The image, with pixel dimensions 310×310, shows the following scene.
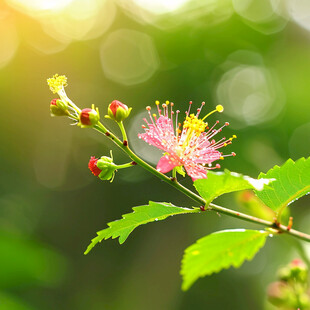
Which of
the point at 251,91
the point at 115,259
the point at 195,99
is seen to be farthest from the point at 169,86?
the point at 115,259

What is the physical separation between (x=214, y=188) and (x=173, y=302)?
27.0 ft

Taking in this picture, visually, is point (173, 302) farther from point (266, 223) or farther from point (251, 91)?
point (266, 223)

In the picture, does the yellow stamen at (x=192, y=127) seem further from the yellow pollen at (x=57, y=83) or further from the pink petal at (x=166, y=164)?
the yellow pollen at (x=57, y=83)

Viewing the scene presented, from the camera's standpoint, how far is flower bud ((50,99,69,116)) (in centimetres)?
175

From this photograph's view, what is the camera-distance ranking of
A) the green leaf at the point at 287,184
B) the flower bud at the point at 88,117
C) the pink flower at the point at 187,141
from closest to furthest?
the green leaf at the point at 287,184 < the flower bud at the point at 88,117 < the pink flower at the point at 187,141

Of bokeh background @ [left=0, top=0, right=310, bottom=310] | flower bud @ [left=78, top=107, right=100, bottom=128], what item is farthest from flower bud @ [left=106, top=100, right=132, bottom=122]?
bokeh background @ [left=0, top=0, right=310, bottom=310]

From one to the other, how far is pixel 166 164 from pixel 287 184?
1.65ft

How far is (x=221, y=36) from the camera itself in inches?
379

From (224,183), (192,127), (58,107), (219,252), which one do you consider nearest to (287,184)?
(224,183)

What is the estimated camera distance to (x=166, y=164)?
183 cm

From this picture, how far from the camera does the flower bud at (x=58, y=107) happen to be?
175 cm

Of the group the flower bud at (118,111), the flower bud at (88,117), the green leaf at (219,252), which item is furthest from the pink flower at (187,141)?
the green leaf at (219,252)

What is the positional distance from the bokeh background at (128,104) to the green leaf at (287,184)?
5.79 m

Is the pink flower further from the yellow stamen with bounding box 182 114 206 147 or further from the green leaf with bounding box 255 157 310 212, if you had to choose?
the green leaf with bounding box 255 157 310 212
